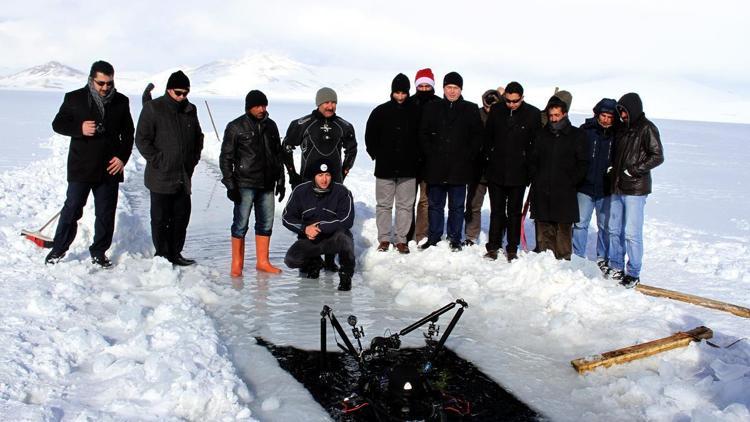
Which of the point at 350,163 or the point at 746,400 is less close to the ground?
the point at 350,163

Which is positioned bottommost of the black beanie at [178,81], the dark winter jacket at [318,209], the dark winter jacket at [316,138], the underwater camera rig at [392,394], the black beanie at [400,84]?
the underwater camera rig at [392,394]

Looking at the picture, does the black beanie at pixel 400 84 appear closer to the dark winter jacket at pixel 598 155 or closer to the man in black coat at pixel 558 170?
the man in black coat at pixel 558 170

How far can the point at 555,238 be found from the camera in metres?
8.12

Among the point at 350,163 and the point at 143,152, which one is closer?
the point at 143,152

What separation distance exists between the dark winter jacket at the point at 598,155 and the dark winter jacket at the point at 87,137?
204 inches

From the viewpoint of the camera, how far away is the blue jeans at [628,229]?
7344 millimetres

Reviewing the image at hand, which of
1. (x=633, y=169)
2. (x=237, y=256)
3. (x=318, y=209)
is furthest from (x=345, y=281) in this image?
(x=633, y=169)

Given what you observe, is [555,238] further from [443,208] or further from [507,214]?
[443,208]

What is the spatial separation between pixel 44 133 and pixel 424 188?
24781mm

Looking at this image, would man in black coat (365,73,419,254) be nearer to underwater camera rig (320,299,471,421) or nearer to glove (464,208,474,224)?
glove (464,208,474,224)

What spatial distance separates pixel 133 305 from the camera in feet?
18.6

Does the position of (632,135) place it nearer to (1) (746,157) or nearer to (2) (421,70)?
(2) (421,70)

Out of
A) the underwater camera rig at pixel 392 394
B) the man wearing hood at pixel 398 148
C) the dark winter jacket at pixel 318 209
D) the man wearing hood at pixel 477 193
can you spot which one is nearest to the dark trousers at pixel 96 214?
the dark winter jacket at pixel 318 209

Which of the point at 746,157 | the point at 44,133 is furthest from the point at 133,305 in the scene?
the point at 746,157
